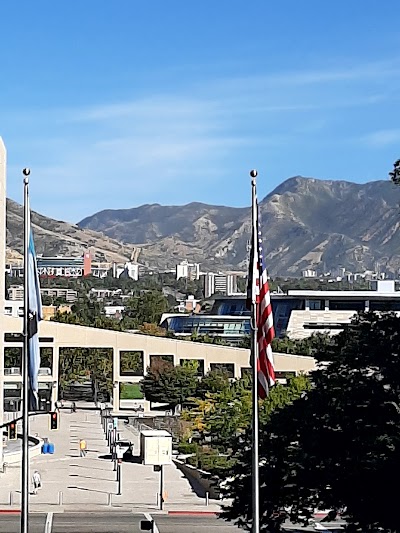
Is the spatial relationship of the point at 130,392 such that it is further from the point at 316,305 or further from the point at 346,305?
the point at 346,305

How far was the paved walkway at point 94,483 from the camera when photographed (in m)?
38.7

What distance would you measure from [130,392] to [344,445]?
84.8 m

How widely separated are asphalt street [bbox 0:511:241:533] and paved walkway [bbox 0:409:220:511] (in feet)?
6.07

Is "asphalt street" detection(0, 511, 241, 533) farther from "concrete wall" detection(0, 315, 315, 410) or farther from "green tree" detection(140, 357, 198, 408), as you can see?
"green tree" detection(140, 357, 198, 408)

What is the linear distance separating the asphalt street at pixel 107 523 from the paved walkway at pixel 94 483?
185 cm

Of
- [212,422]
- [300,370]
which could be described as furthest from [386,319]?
[300,370]

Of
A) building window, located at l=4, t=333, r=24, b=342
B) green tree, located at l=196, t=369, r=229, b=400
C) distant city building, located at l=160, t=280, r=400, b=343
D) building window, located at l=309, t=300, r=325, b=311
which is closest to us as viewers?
green tree, located at l=196, t=369, r=229, b=400

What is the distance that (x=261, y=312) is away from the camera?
18719 millimetres

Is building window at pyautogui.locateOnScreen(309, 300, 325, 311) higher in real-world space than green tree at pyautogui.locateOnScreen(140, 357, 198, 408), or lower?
higher

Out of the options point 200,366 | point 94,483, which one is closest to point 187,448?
point 94,483

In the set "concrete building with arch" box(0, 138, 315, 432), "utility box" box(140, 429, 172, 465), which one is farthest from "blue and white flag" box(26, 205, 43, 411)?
"concrete building with arch" box(0, 138, 315, 432)

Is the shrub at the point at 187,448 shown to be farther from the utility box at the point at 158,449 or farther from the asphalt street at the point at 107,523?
the asphalt street at the point at 107,523

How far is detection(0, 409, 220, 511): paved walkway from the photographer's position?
1524 inches

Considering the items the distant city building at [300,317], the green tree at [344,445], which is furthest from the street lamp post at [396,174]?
the distant city building at [300,317]
